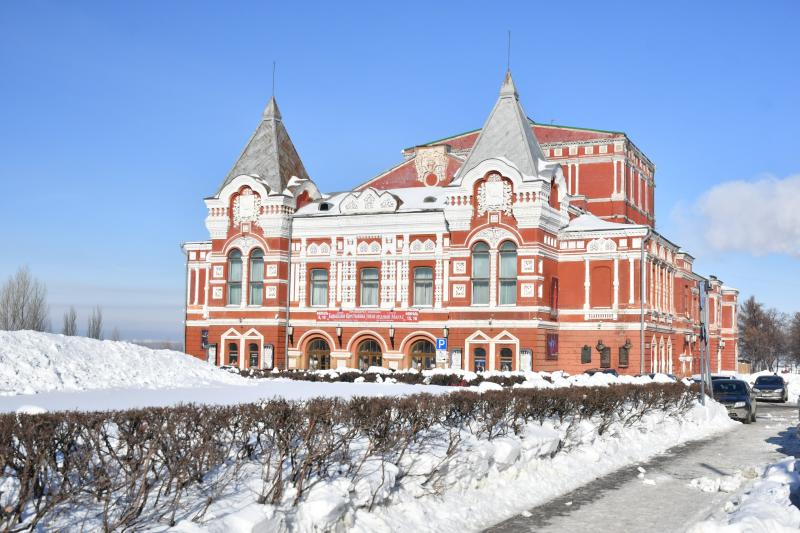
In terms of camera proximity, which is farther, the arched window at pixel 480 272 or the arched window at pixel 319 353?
the arched window at pixel 319 353

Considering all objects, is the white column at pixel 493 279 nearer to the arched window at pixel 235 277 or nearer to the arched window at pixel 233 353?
the arched window at pixel 235 277

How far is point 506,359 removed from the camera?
45.4 metres

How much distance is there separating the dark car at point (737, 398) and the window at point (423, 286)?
58.2ft

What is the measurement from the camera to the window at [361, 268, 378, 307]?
5034cm

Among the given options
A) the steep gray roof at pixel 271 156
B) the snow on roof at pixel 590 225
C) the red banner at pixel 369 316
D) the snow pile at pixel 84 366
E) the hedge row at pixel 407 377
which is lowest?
the hedge row at pixel 407 377

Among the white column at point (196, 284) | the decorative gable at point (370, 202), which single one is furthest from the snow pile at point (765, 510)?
the white column at point (196, 284)

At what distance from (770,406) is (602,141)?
2270 cm

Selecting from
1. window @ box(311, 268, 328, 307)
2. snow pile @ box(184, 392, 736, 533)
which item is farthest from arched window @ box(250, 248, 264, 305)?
snow pile @ box(184, 392, 736, 533)

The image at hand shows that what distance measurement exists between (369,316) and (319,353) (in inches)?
161

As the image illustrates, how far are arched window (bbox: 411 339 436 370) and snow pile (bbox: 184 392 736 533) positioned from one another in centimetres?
2700

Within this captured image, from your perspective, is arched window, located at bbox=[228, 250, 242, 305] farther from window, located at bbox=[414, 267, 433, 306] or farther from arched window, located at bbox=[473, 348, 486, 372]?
arched window, located at bbox=[473, 348, 486, 372]

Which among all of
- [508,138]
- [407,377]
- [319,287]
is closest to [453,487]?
[407,377]

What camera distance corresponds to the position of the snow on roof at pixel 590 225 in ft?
157

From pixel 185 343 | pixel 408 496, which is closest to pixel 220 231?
pixel 185 343
